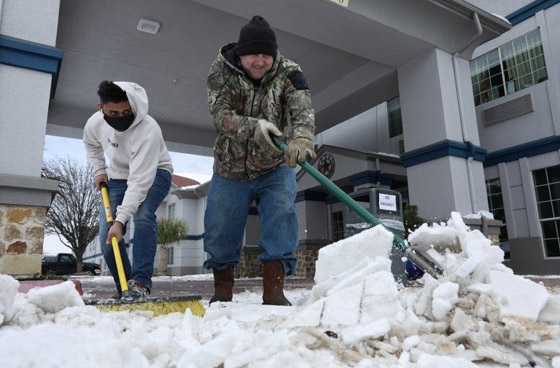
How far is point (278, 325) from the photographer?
146 cm

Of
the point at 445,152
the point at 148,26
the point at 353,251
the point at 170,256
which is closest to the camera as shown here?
the point at 353,251

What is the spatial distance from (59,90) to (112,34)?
100 inches

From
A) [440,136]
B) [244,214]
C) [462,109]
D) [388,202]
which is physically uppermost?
[462,109]

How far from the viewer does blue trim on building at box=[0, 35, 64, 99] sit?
3713 millimetres

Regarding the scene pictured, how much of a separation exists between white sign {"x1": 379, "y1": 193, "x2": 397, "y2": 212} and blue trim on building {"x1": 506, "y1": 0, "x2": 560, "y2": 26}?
5.91 metres

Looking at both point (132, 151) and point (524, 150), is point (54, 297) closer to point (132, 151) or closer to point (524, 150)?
point (132, 151)

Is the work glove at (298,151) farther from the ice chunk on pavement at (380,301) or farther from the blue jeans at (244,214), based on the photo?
the ice chunk on pavement at (380,301)

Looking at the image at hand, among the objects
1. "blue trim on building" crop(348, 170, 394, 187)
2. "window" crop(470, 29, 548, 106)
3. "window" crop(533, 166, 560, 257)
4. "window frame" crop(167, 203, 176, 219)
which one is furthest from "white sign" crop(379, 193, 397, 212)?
"window frame" crop(167, 203, 176, 219)

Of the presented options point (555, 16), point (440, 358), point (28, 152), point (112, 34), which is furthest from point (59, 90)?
point (555, 16)

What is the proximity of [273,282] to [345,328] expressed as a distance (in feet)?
3.68

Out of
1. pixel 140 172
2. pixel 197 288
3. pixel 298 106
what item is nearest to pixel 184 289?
pixel 197 288

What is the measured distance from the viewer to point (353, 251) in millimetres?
1820

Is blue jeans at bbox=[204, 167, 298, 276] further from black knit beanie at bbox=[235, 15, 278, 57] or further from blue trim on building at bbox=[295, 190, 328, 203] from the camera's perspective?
blue trim on building at bbox=[295, 190, 328, 203]

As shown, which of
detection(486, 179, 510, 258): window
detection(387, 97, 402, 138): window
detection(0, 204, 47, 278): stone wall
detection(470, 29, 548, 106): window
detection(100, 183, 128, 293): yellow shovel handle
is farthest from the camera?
detection(387, 97, 402, 138): window
